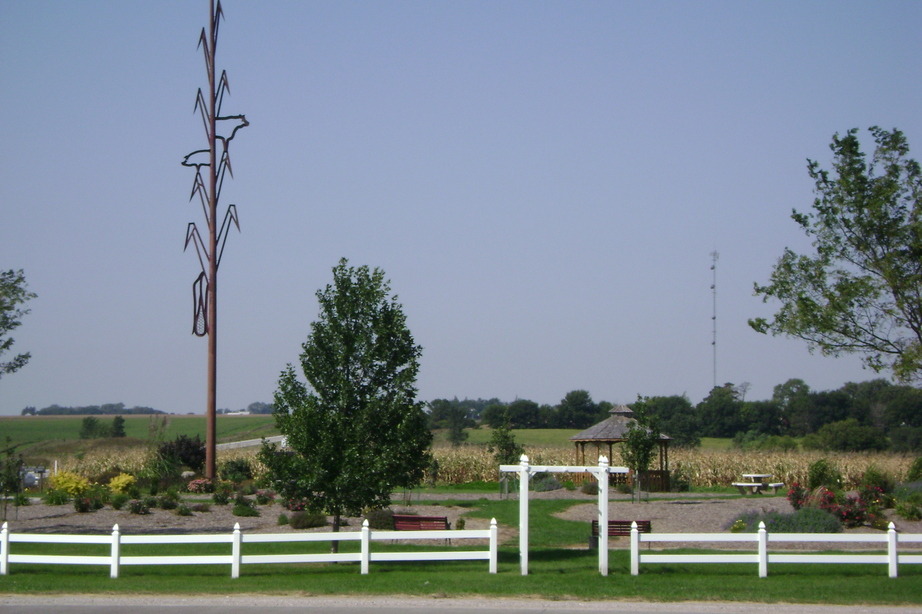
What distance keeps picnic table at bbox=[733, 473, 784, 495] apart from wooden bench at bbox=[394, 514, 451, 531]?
23145 millimetres

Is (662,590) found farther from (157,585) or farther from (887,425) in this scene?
(887,425)

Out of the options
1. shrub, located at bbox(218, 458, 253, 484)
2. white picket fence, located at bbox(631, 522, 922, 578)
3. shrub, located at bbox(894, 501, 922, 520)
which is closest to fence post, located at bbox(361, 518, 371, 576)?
white picket fence, located at bbox(631, 522, 922, 578)

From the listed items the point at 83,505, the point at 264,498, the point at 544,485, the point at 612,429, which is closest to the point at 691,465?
the point at 612,429

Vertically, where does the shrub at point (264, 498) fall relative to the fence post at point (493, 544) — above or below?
below

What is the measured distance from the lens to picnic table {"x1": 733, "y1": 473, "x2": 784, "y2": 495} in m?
43.7

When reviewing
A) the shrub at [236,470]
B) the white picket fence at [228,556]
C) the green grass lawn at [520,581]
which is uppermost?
the white picket fence at [228,556]

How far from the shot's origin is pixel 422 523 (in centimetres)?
2445

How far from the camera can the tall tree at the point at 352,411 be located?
2131 cm

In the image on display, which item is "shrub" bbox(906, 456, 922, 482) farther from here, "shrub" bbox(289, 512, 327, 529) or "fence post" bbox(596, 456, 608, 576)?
"shrub" bbox(289, 512, 327, 529)

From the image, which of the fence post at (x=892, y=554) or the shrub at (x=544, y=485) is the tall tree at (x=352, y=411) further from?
the shrub at (x=544, y=485)

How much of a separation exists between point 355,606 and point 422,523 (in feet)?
27.4

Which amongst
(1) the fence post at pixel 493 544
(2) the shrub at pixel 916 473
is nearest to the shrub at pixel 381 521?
(1) the fence post at pixel 493 544

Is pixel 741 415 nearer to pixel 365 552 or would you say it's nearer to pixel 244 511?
pixel 244 511

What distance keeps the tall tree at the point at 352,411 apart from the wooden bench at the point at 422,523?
2.05 m
